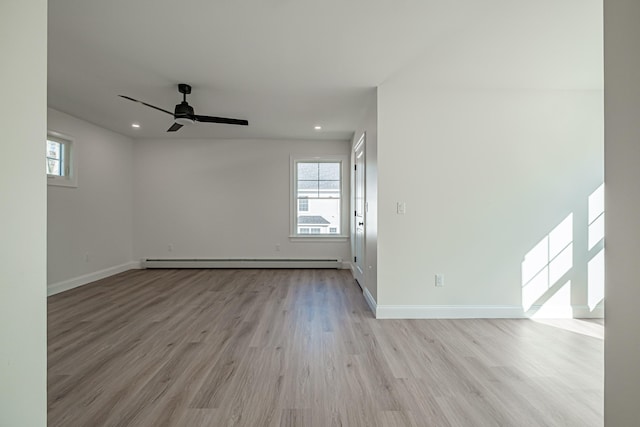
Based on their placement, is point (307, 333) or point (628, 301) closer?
point (628, 301)

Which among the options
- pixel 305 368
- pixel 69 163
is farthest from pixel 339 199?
pixel 69 163

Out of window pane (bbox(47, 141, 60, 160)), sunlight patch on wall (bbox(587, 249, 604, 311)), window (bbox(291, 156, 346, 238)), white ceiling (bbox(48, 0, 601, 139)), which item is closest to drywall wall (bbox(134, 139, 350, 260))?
window (bbox(291, 156, 346, 238))

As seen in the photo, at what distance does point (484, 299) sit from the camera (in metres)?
3.39

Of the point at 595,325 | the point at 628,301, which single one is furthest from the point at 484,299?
the point at 628,301

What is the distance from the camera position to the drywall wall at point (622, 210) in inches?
34.2

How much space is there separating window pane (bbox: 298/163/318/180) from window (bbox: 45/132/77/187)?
3649 millimetres

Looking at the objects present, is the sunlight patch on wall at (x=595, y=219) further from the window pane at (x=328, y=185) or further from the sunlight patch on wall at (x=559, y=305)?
the window pane at (x=328, y=185)

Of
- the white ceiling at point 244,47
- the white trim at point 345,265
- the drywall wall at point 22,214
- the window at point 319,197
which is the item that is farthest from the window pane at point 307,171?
the drywall wall at point 22,214

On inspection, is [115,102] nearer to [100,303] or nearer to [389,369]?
[100,303]

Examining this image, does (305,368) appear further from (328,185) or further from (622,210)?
(328,185)

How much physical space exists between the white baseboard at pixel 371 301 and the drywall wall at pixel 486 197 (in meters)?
0.11

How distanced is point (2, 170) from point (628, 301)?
1791 millimetres

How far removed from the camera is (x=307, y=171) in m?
6.12

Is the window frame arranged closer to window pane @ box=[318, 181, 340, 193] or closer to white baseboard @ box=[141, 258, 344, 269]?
window pane @ box=[318, 181, 340, 193]
